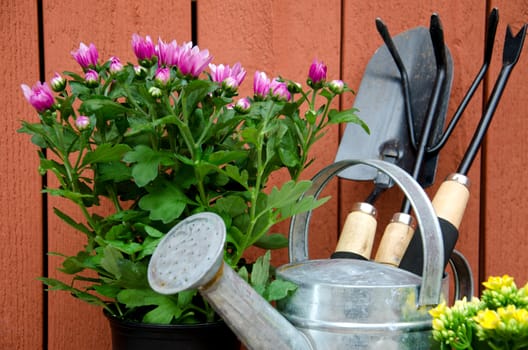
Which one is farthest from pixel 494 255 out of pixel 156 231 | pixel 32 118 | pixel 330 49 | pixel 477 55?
pixel 32 118

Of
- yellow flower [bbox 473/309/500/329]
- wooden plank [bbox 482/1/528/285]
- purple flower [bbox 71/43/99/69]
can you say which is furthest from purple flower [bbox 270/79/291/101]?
wooden plank [bbox 482/1/528/285]

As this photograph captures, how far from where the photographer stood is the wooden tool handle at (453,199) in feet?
2.46

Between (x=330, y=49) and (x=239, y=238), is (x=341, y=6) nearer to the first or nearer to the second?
(x=330, y=49)

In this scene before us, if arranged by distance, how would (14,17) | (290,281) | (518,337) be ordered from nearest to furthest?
(518,337) → (290,281) → (14,17)

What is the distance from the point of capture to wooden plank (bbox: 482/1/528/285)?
99 cm

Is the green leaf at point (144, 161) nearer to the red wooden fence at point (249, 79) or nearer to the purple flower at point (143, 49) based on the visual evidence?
the purple flower at point (143, 49)

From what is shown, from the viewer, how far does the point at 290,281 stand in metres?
0.66

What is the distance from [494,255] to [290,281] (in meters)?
0.48

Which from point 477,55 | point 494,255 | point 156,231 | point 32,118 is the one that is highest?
point 477,55

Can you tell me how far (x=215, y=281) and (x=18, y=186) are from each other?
19.1 inches

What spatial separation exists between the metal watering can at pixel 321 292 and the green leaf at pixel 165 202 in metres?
0.08

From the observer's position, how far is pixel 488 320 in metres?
0.54

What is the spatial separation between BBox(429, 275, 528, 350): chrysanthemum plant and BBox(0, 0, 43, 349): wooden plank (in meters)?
0.61

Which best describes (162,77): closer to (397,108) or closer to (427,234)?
(427,234)
